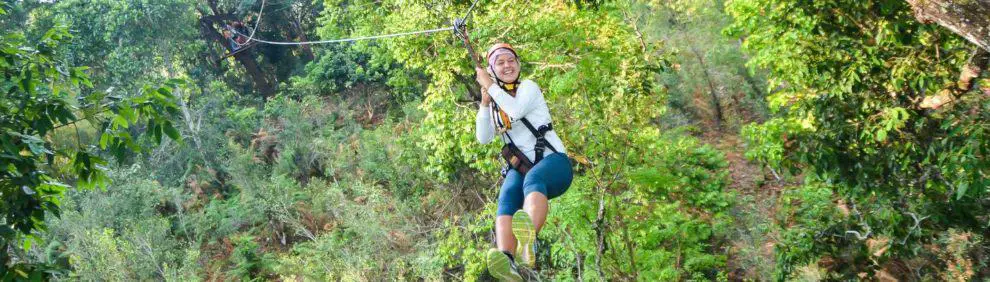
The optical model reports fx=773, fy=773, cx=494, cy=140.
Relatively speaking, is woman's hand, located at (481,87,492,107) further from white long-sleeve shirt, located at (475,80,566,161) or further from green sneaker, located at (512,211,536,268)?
green sneaker, located at (512,211,536,268)

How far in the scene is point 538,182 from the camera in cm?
387

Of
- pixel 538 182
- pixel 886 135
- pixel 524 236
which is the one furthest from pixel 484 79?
pixel 886 135

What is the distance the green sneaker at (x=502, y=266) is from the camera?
3.50m

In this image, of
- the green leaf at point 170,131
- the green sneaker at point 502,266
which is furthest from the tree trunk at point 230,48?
the green sneaker at point 502,266

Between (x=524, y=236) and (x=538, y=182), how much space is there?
0.35 m

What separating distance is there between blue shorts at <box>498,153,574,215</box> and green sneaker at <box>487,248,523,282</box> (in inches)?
14.3

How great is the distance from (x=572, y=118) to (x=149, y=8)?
13.7 meters

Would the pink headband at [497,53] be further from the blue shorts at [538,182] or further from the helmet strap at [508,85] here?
the blue shorts at [538,182]

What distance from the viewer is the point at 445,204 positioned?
1181 centimetres

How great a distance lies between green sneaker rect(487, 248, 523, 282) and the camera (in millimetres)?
3504

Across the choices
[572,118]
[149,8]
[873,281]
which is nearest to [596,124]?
[572,118]

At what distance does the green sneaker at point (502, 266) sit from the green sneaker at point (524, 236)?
11 cm

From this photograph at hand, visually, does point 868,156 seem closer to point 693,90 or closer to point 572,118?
point 572,118

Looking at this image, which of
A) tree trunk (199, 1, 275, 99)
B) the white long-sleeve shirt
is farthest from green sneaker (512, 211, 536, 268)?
tree trunk (199, 1, 275, 99)
